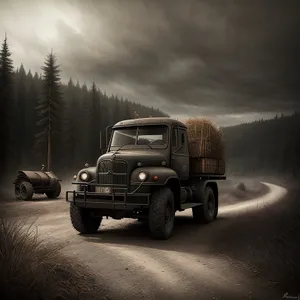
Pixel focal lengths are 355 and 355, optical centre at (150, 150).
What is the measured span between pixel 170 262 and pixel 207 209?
167 inches

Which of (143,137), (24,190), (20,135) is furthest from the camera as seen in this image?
(20,135)

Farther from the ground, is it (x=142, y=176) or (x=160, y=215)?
(x=142, y=176)

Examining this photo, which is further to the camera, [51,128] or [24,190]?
[51,128]

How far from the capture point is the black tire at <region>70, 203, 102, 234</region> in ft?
22.4

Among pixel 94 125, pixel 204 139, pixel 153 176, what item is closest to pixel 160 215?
pixel 153 176

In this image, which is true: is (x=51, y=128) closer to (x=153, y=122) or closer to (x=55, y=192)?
(x=55, y=192)

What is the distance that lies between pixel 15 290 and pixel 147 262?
238 centimetres

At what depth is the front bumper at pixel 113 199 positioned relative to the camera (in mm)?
6273

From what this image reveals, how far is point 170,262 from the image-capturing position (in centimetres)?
468

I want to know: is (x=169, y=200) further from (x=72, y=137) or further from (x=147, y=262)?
(x=72, y=137)

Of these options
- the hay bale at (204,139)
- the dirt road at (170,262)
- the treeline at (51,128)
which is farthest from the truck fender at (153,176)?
the treeline at (51,128)

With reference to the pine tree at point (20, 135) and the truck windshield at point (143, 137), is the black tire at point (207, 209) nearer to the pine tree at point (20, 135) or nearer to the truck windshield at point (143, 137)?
the truck windshield at point (143, 137)

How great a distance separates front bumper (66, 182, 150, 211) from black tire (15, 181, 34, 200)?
795cm

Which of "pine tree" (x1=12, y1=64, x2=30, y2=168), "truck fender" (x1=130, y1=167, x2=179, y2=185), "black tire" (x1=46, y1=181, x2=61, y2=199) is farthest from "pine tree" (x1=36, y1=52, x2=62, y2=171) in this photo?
"truck fender" (x1=130, y1=167, x2=179, y2=185)
